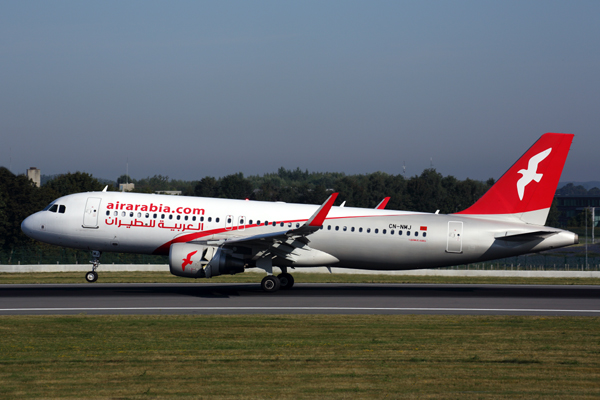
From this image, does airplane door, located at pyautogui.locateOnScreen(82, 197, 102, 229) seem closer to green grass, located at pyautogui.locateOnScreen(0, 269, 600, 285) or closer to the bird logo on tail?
green grass, located at pyautogui.locateOnScreen(0, 269, 600, 285)

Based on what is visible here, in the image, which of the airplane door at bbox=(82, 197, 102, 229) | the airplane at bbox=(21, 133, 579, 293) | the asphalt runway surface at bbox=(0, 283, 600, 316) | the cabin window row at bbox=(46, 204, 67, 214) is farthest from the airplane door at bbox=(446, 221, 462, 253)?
A: the cabin window row at bbox=(46, 204, 67, 214)

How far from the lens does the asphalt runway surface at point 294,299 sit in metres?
23.1

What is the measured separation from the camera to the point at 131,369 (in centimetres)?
1348

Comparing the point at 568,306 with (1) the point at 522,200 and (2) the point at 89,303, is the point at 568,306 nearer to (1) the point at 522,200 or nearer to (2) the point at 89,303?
(1) the point at 522,200

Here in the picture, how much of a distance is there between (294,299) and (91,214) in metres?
10.7

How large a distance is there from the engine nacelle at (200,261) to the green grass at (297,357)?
232 inches

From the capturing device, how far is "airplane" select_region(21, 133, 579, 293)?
29.2m

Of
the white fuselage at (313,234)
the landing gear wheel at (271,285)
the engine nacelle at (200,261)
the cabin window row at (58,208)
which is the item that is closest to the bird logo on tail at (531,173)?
the white fuselage at (313,234)

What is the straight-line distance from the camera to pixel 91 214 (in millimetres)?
30000

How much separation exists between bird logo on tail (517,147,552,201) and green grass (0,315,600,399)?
10464 mm

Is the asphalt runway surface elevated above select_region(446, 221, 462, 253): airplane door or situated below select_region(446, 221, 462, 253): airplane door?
below

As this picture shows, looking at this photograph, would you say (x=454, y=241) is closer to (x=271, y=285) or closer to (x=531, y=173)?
(x=531, y=173)

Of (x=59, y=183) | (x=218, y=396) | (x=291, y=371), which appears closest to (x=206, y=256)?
(x=291, y=371)

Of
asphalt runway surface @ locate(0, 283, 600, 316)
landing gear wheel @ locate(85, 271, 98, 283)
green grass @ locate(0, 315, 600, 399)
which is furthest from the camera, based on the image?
landing gear wheel @ locate(85, 271, 98, 283)
